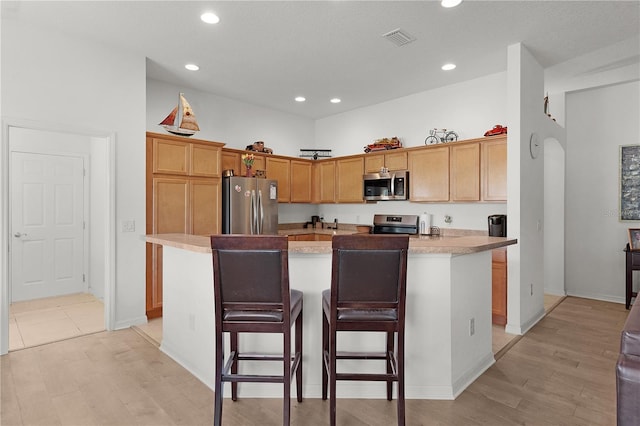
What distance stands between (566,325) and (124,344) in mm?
4649

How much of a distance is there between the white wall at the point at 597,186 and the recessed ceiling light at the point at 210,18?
5038mm

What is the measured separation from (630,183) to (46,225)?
321 inches

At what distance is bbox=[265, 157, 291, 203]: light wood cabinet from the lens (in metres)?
5.66

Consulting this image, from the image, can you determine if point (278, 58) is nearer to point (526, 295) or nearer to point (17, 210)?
point (526, 295)

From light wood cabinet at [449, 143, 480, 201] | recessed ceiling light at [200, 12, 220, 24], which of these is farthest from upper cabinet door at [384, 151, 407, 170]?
recessed ceiling light at [200, 12, 220, 24]

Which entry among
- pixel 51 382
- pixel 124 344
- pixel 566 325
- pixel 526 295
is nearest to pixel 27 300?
pixel 124 344

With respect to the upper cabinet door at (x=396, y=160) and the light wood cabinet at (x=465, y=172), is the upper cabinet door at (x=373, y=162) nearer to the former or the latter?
the upper cabinet door at (x=396, y=160)

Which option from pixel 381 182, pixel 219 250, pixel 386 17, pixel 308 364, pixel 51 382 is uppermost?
pixel 386 17

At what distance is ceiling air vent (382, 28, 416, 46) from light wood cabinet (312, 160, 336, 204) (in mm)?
2693

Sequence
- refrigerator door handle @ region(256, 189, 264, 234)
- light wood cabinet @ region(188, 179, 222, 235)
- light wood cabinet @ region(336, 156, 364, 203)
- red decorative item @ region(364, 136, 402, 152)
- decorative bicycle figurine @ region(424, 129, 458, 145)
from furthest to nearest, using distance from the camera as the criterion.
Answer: light wood cabinet @ region(336, 156, 364, 203) < red decorative item @ region(364, 136, 402, 152) < refrigerator door handle @ region(256, 189, 264, 234) < decorative bicycle figurine @ region(424, 129, 458, 145) < light wood cabinet @ region(188, 179, 222, 235)

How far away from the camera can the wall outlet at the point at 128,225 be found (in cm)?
383

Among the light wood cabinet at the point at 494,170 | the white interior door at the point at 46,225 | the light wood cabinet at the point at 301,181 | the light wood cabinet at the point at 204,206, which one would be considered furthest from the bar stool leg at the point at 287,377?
the white interior door at the point at 46,225

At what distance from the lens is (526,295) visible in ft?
12.5

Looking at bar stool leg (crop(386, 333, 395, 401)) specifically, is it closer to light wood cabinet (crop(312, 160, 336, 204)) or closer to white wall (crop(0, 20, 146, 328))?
white wall (crop(0, 20, 146, 328))
